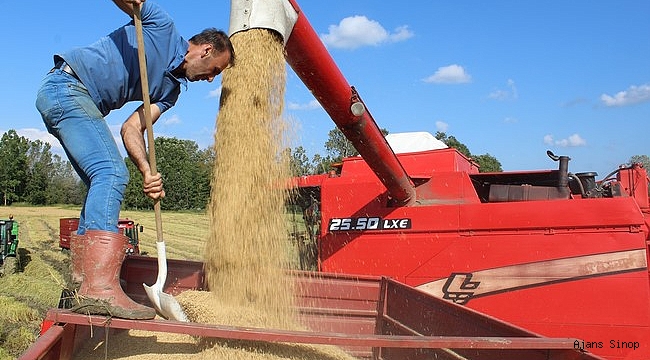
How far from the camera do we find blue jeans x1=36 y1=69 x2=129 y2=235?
230cm

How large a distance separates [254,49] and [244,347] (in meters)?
1.45

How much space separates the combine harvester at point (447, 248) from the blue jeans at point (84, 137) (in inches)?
36.0

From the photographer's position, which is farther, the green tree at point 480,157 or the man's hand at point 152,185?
the green tree at point 480,157

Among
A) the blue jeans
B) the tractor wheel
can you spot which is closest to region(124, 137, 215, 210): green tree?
the tractor wheel

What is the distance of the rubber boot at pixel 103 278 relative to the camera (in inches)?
81.5

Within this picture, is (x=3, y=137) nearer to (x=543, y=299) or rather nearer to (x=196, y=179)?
(x=196, y=179)

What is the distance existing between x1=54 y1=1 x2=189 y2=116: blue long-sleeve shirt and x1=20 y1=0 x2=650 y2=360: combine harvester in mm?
439

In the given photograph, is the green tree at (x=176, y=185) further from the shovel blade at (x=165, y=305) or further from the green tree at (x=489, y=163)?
the shovel blade at (x=165, y=305)

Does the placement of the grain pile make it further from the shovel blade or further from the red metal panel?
the red metal panel

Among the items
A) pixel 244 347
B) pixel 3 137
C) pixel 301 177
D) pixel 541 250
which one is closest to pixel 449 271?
pixel 541 250

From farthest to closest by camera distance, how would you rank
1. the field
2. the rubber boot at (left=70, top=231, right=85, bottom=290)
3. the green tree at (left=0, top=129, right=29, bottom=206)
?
the green tree at (left=0, top=129, right=29, bottom=206), the field, the rubber boot at (left=70, top=231, right=85, bottom=290)

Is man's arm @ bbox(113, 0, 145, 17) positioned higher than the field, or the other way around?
man's arm @ bbox(113, 0, 145, 17)

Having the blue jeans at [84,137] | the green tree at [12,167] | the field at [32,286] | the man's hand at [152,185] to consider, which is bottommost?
the field at [32,286]

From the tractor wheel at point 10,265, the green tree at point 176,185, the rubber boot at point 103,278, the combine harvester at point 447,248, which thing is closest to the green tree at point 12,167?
the green tree at point 176,185
